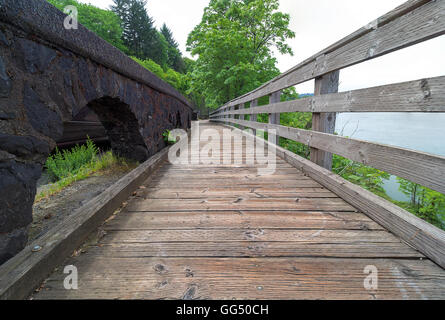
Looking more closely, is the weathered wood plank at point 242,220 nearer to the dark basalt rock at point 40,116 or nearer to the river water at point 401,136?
the dark basalt rock at point 40,116

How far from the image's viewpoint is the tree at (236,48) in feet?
35.6

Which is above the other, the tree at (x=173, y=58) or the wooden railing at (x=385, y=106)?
the tree at (x=173, y=58)

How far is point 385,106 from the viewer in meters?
1.37

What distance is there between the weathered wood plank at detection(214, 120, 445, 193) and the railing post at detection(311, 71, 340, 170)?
7.2 inches

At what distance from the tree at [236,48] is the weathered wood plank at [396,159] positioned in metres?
9.07

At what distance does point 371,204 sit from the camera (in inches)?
57.7

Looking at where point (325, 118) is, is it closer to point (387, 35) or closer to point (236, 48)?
point (387, 35)

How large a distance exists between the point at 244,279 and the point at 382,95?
1470 millimetres

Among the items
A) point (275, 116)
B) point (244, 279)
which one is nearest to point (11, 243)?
point (244, 279)

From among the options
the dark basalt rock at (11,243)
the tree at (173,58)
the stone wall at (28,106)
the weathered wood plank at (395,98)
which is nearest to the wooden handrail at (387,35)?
the weathered wood plank at (395,98)

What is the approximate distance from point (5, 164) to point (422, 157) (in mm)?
2124

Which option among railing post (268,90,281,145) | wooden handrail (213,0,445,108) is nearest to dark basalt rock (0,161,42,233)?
wooden handrail (213,0,445,108)

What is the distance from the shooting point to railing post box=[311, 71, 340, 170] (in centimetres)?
219

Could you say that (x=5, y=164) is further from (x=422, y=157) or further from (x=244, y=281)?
(x=422, y=157)
